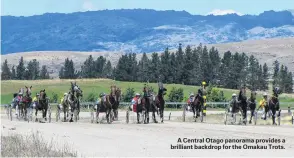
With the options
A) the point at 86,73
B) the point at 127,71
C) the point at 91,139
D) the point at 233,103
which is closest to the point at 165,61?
the point at 127,71

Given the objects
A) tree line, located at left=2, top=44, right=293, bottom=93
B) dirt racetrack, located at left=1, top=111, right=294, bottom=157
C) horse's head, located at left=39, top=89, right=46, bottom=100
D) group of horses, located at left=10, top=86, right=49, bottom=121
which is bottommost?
dirt racetrack, located at left=1, top=111, right=294, bottom=157

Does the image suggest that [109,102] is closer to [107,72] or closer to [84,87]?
[84,87]

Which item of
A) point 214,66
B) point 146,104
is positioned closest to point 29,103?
point 146,104

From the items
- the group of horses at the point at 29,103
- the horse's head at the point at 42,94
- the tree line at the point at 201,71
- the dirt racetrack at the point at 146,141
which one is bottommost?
the dirt racetrack at the point at 146,141

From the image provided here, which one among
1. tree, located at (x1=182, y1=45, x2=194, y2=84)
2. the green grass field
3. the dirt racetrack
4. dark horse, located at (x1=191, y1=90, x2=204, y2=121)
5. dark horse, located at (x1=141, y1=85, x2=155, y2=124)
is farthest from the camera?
tree, located at (x1=182, y1=45, x2=194, y2=84)

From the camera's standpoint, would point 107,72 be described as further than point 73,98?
Yes

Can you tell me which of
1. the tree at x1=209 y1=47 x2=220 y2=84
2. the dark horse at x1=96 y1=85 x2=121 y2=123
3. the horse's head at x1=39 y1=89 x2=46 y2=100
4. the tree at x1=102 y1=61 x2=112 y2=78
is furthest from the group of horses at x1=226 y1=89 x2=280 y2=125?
the tree at x1=102 y1=61 x2=112 y2=78

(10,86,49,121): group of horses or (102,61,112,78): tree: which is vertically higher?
(102,61,112,78): tree

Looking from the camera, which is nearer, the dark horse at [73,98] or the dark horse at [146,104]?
the dark horse at [146,104]

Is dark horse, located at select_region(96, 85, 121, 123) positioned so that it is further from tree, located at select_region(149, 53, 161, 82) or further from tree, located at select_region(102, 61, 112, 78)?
tree, located at select_region(102, 61, 112, 78)

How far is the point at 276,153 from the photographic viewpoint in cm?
2164

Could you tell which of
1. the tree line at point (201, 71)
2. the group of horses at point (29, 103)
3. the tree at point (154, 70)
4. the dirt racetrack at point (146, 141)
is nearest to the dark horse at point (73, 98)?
the group of horses at point (29, 103)

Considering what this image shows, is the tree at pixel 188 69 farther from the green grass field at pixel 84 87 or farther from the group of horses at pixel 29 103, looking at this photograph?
the group of horses at pixel 29 103

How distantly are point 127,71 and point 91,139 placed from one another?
13986cm
